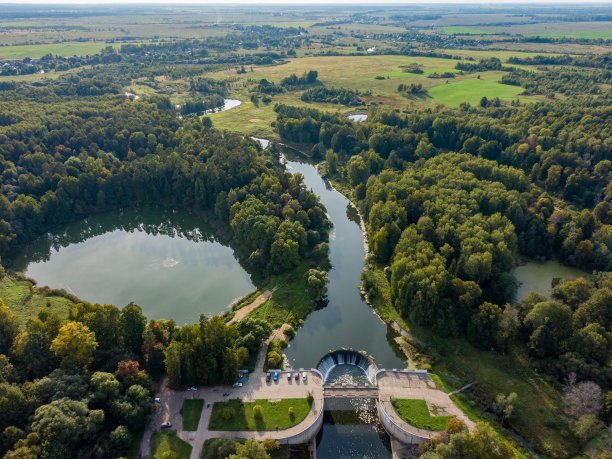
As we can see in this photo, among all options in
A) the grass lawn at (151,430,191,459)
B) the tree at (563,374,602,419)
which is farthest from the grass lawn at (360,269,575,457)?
the grass lawn at (151,430,191,459)

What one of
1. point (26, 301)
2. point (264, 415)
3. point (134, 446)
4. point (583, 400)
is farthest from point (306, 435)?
point (26, 301)

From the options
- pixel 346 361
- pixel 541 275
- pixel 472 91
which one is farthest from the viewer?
pixel 472 91

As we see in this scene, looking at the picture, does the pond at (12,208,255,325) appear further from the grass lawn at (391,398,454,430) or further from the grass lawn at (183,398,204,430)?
the grass lawn at (391,398,454,430)

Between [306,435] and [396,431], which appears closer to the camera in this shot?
[306,435]

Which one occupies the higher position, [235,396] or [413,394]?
[413,394]

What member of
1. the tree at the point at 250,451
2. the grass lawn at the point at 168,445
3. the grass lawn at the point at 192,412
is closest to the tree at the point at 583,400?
the tree at the point at 250,451

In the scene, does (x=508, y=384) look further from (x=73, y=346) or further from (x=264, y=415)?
(x=73, y=346)

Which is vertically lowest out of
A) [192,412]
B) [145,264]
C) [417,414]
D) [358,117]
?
[145,264]
